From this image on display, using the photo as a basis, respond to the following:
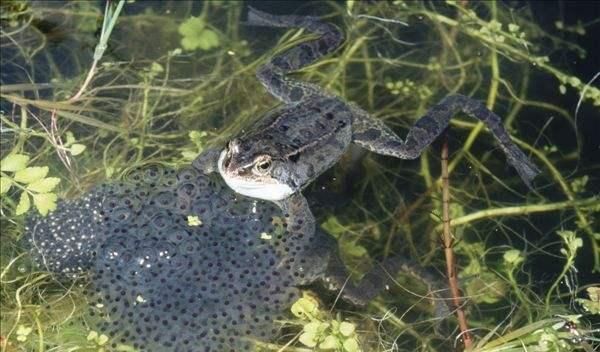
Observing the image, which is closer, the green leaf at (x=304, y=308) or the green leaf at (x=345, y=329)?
the green leaf at (x=345, y=329)

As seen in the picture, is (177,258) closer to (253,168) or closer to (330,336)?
(253,168)

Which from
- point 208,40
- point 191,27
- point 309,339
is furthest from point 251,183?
point 191,27

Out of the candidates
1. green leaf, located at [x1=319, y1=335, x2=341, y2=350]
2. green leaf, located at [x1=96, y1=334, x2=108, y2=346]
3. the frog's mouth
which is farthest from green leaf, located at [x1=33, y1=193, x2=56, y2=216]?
green leaf, located at [x1=319, y1=335, x2=341, y2=350]

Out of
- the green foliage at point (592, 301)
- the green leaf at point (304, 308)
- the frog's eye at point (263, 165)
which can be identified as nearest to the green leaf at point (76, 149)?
the frog's eye at point (263, 165)

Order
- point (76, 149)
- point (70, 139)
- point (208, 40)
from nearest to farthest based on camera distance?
point (76, 149)
point (70, 139)
point (208, 40)

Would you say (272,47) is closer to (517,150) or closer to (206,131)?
(206,131)

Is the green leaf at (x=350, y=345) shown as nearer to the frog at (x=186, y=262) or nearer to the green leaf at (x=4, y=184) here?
the frog at (x=186, y=262)
